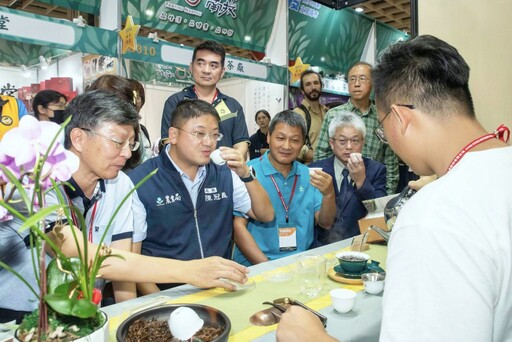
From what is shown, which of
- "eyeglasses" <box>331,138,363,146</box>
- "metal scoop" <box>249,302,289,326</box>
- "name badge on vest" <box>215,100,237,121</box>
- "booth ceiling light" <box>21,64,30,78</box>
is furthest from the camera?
"booth ceiling light" <box>21,64,30,78</box>

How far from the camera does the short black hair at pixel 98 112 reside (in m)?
1.63

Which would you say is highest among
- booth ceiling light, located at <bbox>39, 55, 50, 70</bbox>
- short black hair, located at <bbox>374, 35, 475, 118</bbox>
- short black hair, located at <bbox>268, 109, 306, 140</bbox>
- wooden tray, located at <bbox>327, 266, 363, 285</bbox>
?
booth ceiling light, located at <bbox>39, 55, 50, 70</bbox>

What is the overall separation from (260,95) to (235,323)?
511cm

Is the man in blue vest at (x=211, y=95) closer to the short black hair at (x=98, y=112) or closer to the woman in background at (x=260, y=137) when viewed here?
the short black hair at (x=98, y=112)

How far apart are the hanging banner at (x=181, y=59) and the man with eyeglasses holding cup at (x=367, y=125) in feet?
5.60

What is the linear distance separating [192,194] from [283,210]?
0.69 m

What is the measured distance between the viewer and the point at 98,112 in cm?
164

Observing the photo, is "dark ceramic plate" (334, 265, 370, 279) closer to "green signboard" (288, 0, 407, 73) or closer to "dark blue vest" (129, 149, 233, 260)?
"dark blue vest" (129, 149, 233, 260)

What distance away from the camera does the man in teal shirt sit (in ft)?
Result: 8.45

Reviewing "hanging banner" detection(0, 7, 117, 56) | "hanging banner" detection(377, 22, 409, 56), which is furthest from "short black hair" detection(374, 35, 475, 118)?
"hanging banner" detection(377, 22, 409, 56)

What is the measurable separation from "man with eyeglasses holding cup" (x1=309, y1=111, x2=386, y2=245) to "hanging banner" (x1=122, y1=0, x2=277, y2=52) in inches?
104

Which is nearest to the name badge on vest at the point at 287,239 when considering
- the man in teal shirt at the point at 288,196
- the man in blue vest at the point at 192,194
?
the man in teal shirt at the point at 288,196

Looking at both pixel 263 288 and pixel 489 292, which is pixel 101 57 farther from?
pixel 489 292

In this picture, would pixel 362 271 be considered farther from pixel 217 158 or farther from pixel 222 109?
pixel 222 109
